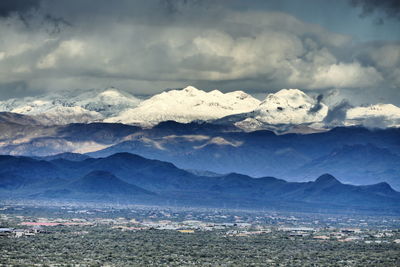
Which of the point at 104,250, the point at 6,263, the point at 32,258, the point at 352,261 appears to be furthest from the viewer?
the point at 104,250

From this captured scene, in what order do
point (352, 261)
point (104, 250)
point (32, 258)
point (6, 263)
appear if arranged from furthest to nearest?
point (104, 250) → point (352, 261) → point (32, 258) → point (6, 263)

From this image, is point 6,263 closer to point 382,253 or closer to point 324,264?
point 324,264

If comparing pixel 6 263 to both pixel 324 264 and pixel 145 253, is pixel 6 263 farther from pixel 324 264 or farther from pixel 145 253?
pixel 324 264

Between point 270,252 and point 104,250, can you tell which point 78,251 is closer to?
point 104,250

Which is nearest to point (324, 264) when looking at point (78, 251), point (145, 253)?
point (145, 253)

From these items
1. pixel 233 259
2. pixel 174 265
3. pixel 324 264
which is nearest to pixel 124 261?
pixel 174 265

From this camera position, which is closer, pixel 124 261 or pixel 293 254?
pixel 124 261

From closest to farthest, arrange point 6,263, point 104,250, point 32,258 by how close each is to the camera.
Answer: point 6,263 < point 32,258 < point 104,250

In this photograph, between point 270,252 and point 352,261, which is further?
point 270,252
